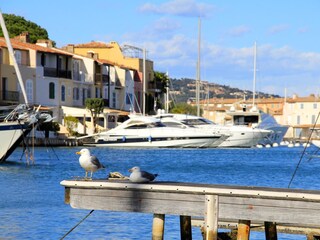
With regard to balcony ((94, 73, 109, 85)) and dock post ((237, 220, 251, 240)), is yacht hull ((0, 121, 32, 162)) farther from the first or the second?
balcony ((94, 73, 109, 85))

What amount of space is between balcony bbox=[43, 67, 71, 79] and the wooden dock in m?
77.8

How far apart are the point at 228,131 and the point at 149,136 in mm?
7931

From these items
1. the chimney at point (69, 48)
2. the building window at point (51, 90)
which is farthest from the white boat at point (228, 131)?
the chimney at point (69, 48)

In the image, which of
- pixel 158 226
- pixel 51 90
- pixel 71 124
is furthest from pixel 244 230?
pixel 51 90

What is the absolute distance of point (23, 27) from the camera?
380 feet

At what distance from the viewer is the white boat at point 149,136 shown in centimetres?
8525

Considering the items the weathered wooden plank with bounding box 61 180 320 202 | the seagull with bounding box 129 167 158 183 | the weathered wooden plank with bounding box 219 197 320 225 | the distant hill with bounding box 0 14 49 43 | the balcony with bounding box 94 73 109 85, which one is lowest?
the weathered wooden plank with bounding box 219 197 320 225

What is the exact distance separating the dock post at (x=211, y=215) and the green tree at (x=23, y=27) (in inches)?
3900

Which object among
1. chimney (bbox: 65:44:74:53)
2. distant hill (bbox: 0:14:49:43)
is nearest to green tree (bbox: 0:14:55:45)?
distant hill (bbox: 0:14:49:43)

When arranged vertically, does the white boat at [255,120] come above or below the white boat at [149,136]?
above

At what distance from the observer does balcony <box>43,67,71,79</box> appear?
93.4 metres

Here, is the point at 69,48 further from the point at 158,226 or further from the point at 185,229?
the point at 158,226

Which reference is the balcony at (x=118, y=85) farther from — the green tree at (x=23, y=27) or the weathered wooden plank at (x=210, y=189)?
the weathered wooden plank at (x=210, y=189)

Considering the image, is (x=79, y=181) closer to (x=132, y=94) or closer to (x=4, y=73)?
(x=4, y=73)
